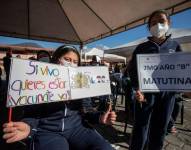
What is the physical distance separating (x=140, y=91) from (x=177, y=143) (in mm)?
1852

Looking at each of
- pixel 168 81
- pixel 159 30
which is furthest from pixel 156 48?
pixel 168 81

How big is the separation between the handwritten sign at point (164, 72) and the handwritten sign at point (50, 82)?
1.54 ft

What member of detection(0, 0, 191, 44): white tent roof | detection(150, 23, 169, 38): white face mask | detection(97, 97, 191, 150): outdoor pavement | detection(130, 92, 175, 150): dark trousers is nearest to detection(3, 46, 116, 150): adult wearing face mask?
detection(130, 92, 175, 150): dark trousers

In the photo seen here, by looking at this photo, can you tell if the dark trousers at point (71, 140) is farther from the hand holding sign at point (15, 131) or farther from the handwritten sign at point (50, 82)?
the handwritten sign at point (50, 82)

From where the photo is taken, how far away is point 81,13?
16.5ft

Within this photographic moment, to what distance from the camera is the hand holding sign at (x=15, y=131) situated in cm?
141

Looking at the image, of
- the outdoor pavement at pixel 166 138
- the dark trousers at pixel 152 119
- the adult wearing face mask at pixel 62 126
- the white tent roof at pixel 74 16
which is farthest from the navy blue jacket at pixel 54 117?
the white tent roof at pixel 74 16

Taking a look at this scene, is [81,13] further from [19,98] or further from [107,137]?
[19,98]

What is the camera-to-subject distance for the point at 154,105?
2312mm

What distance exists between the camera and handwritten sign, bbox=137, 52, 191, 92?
2.34m

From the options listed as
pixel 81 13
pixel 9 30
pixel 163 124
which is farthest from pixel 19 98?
pixel 9 30

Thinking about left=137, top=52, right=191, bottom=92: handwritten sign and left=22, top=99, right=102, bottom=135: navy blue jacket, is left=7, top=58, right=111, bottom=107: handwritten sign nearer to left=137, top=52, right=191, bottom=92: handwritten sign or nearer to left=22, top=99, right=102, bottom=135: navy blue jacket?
left=22, top=99, right=102, bottom=135: navy blue jacket

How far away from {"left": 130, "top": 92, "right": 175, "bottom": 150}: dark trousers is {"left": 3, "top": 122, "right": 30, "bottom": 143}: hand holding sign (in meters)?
1.31

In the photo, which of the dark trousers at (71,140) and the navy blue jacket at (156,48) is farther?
the navy blue jacket at (156,48)
